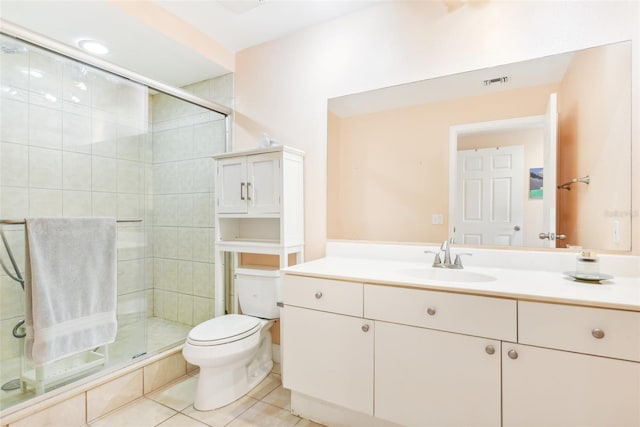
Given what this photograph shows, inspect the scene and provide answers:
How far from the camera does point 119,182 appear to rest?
6.53ft

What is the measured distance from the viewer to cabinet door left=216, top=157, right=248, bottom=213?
2.09 m

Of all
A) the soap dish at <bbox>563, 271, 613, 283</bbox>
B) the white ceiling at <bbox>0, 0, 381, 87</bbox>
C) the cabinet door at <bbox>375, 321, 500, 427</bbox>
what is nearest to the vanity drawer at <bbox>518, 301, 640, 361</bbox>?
the cabinet door at <bbox>375, 321, 500, 427</bbox>

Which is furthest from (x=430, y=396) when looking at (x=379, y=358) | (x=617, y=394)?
(x=617, y=394)

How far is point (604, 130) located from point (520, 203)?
1.53 ft

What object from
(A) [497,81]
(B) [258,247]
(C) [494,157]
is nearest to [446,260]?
(C) [494,157]

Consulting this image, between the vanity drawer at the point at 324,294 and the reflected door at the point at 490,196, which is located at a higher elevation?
the reflected door at the point at 490,196

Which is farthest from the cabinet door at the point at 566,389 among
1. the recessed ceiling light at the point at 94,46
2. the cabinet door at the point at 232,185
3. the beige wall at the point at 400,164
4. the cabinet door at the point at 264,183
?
the recessed ceiling light at the point at 94,46

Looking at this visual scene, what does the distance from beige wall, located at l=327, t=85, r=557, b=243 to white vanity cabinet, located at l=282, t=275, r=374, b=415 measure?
1.96 ft

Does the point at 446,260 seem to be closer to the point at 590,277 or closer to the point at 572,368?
the point at 590,277

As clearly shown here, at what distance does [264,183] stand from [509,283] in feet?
4.84

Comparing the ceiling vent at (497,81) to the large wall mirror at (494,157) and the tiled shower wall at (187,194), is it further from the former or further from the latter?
the tiled shower wall at (187,194)

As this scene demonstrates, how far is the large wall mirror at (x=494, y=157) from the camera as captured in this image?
1391mm

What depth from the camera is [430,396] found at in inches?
48.4

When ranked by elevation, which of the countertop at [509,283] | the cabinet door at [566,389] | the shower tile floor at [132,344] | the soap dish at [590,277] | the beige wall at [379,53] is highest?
the beige wall at [379,53]
